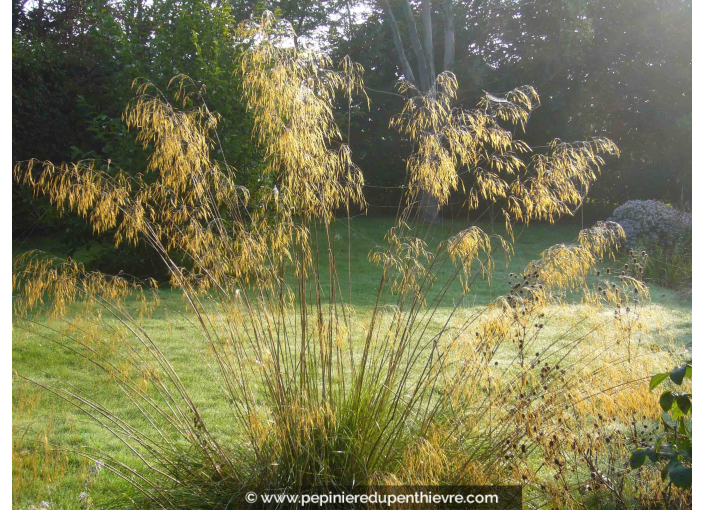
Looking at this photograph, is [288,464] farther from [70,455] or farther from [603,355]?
[603,355]

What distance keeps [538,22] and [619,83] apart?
8.95ft

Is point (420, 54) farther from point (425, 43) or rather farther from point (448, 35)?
point (448, 35)

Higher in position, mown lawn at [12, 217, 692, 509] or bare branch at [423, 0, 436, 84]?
bare branch at [423, 0, 436, 84]

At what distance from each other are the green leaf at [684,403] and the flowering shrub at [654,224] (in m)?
8.71

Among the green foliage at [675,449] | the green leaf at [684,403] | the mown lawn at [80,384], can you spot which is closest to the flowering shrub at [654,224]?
the mown lawn at [80,384]

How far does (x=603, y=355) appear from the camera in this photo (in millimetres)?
3131

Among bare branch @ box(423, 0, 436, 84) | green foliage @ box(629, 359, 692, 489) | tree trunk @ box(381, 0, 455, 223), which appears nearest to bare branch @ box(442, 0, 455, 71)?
tree trunk @ box(381, 0, 455, 223)

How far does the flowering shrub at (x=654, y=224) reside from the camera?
951 cm

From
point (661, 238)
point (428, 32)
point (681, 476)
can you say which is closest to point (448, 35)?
point (428, 32)

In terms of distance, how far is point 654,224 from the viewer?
32.0ft

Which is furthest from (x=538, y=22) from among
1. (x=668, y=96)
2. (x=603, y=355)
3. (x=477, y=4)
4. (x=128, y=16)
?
(x=603, y=355)

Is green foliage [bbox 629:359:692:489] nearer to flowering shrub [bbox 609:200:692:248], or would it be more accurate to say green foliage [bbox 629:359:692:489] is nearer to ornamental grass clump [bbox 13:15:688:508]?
ornamental grass clump [bbox 13:15:688:508]

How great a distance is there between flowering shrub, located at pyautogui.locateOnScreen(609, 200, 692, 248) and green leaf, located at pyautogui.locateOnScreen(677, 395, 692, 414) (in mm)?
8712

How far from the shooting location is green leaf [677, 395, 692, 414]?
70.4 inches
